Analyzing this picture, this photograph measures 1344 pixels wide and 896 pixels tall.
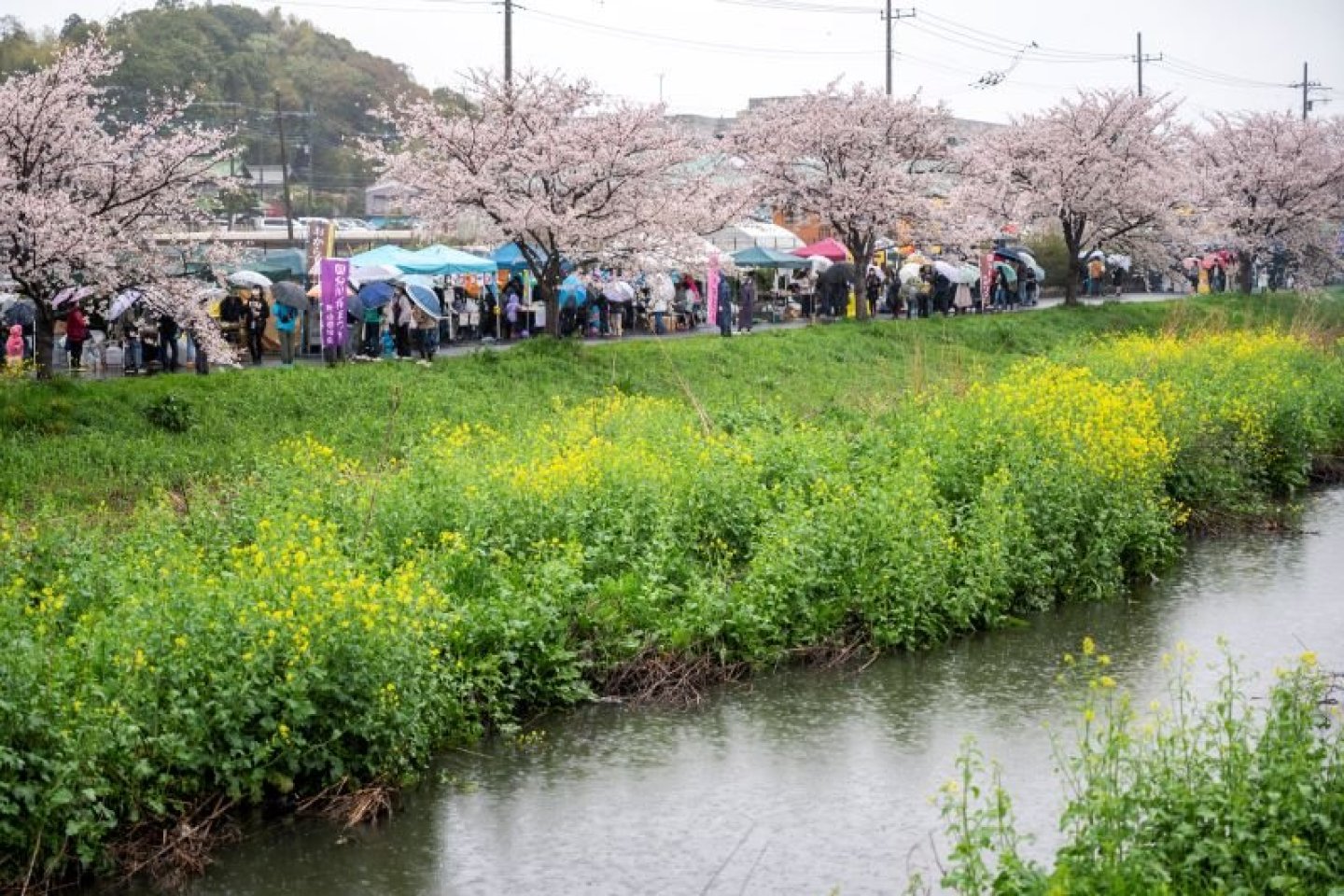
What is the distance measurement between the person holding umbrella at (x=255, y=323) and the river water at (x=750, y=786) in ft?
55.5

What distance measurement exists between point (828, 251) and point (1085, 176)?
7.74 meters

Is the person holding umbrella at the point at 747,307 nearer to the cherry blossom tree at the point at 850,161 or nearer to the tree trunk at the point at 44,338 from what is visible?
the cherry blossom tree at the point at 850,161

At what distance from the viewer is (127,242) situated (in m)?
22.8

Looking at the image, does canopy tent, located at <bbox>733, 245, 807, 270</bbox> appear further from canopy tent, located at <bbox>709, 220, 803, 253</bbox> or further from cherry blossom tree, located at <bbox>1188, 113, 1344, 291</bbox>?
cherry blossom tree, located at <bbox>1188, 113, 1344, 291</bbox>

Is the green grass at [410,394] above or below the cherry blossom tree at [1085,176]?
below

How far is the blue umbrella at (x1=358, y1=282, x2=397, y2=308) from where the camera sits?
30.3m

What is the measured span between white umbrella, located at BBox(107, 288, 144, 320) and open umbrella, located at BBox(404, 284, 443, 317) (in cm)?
535

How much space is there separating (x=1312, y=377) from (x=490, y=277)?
18716 millimetres

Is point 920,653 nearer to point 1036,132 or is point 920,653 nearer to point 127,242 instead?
point 127,242

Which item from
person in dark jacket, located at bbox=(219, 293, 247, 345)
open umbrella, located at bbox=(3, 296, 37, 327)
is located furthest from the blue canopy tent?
open umbrella, located at bbox=(3, 296, 37, 327)

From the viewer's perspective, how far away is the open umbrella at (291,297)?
2859 centimetres

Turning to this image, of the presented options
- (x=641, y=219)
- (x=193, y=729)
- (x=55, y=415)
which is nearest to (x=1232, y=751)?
(x=193, y=729)

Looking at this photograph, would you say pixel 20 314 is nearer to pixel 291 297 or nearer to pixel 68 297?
pixel 68 297

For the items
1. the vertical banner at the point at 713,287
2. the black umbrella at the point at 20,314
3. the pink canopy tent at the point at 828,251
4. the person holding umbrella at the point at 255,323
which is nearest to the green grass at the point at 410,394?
the vertical banner at the point at 713,287
